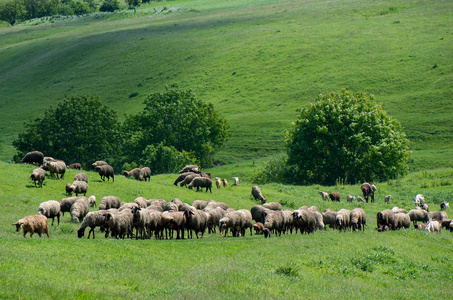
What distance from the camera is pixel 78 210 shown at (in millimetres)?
28234

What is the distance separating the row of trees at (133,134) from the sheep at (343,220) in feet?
137

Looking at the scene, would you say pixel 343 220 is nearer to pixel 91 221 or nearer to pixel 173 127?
pixel 91 221

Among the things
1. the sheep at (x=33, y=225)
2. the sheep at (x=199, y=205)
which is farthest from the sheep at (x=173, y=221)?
the sheep at (x=199, y=205)

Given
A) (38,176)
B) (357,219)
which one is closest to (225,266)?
(357,219)

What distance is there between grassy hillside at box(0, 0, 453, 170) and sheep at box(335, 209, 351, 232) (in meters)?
50.8

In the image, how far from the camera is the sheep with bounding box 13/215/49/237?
21.7 meters

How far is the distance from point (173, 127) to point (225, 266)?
206ft

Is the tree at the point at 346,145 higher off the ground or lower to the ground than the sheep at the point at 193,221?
lower

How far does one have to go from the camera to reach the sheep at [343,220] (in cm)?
2971

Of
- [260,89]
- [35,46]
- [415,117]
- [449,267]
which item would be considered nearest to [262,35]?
[260,89]

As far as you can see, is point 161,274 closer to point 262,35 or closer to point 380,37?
point 380,37

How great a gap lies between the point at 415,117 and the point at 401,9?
2907 inches

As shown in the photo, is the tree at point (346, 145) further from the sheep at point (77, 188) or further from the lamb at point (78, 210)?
the lamb at point (78, 210)

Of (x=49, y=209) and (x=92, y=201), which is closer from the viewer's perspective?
(x=49, y=209)
